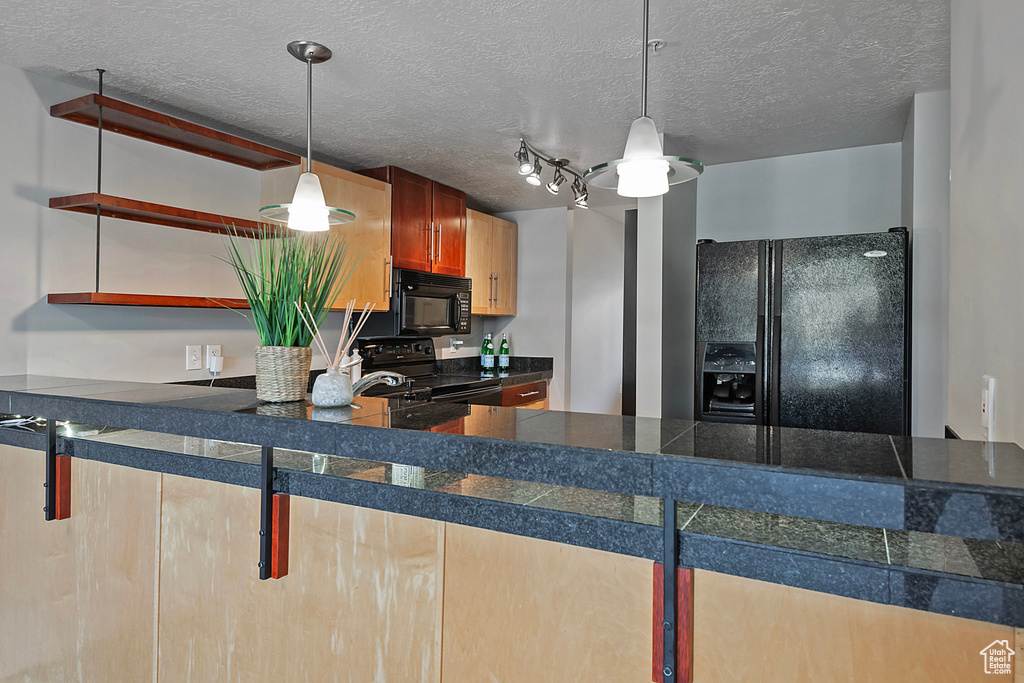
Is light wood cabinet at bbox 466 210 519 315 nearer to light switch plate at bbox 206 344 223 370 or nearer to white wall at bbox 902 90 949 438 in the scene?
light switch plate at bbox 206 344 223 370

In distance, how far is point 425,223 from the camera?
3.98 m

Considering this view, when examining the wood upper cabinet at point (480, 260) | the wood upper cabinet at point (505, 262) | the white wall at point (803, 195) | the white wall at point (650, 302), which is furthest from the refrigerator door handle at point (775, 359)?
the wood upper cabinet at point (505, 262)

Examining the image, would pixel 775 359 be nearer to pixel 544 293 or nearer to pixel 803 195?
pixel 803 195

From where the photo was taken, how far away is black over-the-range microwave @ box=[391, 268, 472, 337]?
3.75m

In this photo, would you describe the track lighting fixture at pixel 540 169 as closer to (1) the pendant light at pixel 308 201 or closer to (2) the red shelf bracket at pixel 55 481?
(1) the pendant light at pixel 308 201

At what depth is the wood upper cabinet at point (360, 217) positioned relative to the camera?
3.12m

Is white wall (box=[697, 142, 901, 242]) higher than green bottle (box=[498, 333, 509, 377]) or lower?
higher

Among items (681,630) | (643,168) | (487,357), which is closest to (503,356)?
(487,357)

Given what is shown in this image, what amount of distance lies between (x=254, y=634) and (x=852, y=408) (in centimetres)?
252

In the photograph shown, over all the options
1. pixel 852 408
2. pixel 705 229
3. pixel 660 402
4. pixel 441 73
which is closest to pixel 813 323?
pixel 852 408

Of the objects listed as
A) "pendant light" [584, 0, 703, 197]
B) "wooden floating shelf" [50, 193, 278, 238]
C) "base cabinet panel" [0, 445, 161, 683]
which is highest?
"wooden floating shelf" [50, 193, 278, 238]

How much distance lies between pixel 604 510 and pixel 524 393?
3412mm

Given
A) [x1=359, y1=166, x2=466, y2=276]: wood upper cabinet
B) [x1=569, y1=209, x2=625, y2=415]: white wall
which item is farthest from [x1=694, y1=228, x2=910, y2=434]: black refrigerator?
[x1=569, y1=209, x2=625, y2=415]: white wall

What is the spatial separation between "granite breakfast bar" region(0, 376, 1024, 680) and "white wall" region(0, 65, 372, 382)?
0.95m
